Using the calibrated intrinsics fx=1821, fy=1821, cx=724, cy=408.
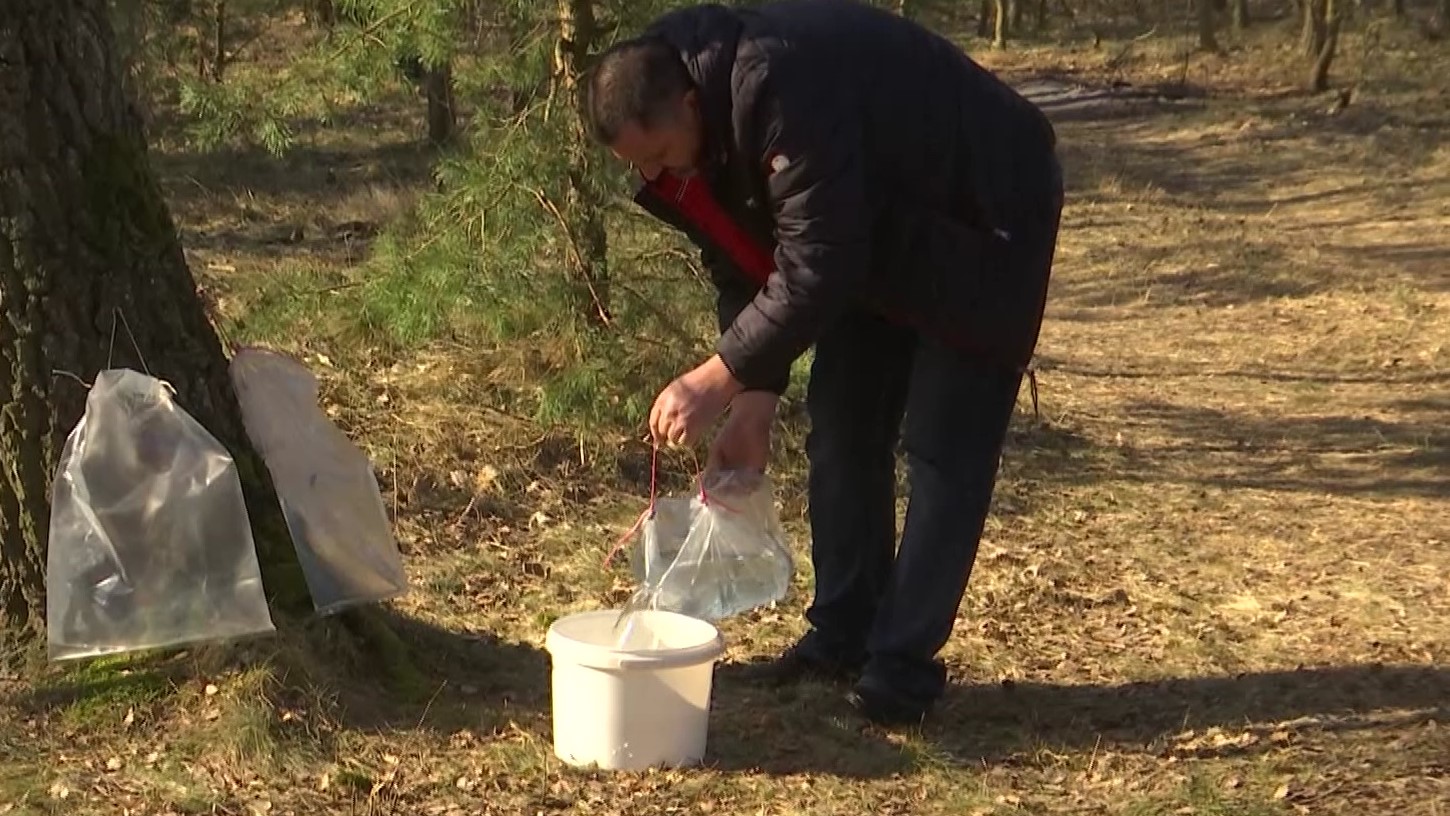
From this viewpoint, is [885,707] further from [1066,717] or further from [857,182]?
[857,182]

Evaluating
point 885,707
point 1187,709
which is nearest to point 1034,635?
point 1187,709

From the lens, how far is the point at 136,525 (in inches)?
127

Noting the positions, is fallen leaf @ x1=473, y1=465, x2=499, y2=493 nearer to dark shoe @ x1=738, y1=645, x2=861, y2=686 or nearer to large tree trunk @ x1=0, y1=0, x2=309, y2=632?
dark shoe @ x1=738, y1=645, x2=861, y2=686

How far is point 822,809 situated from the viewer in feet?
10.6

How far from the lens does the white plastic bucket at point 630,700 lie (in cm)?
321

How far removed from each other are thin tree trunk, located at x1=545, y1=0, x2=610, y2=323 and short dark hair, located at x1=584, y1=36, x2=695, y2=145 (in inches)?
101

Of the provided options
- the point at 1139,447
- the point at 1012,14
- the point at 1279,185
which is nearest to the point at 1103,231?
the point at 1279,185

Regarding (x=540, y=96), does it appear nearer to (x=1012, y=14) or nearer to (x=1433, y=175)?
(x=1433, y=175)

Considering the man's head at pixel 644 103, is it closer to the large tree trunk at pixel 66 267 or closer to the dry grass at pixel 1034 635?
the large tree trunk at pixel 66 267

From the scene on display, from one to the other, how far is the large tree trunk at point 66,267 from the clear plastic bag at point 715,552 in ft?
2.39

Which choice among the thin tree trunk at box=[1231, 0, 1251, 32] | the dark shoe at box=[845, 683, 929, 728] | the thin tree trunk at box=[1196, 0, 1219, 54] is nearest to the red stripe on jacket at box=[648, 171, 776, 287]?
the dark shoe at box=[845, 683, 929, 728]

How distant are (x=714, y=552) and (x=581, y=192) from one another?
237 centimetres

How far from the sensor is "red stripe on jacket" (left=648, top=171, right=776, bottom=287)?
3.32 meters

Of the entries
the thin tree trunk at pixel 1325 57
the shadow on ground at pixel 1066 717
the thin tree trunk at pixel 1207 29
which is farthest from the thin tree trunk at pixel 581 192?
the thin tree trunk at pixel 1207 29
